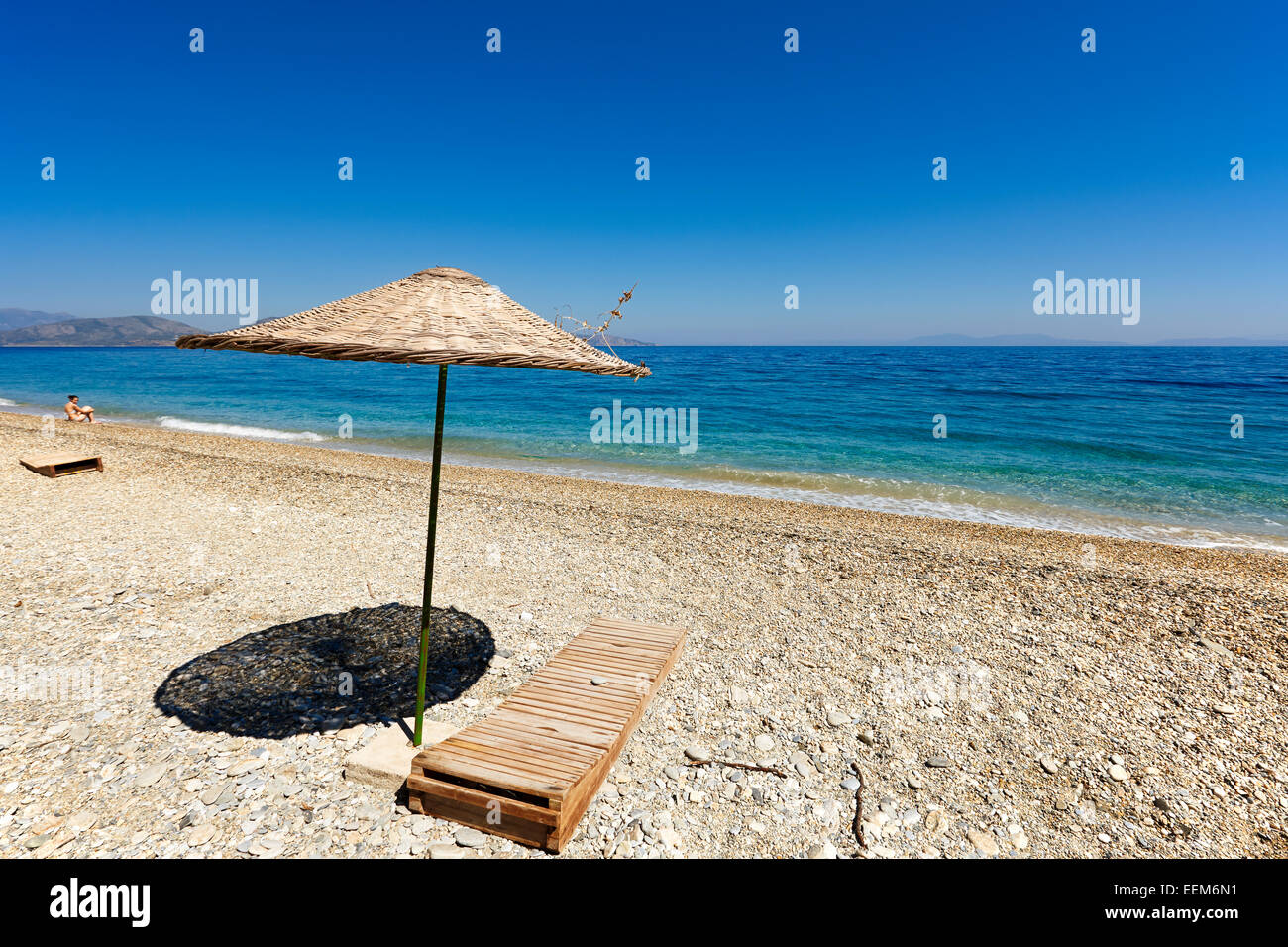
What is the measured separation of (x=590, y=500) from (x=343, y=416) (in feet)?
73.0

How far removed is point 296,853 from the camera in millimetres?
3621

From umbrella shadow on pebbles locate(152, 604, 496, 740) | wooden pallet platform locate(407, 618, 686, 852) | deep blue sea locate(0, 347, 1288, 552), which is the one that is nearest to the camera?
wooden pallet platform locate(407, 618, 686, 852)

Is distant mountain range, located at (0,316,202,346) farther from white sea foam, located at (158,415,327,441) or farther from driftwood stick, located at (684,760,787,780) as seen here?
driftwood stick, located at (684,760,787,780)

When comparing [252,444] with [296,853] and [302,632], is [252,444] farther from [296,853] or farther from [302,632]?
[296,853]

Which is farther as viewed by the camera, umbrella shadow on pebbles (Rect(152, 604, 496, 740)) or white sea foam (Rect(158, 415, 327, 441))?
white sea foam (Rect(158, 415, 327, 441))

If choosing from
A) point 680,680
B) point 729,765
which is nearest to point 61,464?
point 680,680

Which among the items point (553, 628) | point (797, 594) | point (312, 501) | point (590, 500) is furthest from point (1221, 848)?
point (312, 501)

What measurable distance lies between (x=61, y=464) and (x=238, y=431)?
45.6ft

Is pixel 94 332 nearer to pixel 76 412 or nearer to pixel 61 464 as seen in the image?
pixel 76 412


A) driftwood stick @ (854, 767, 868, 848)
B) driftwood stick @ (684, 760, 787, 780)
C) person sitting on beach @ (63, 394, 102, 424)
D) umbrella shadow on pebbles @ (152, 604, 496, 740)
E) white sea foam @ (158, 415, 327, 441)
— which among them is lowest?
driftwood stick @ (854, 767, 868, 848)

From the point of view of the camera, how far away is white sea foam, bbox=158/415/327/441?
2414cm

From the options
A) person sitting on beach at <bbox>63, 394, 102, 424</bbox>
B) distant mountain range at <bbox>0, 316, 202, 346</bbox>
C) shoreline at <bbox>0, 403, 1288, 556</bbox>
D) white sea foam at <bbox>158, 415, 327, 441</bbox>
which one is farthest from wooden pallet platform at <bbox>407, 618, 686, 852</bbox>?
distant mountain range at <bbox>0, 316, 202, 346</bbox>

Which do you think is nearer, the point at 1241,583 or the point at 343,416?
the point at 1241,583

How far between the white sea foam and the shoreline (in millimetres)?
1347
